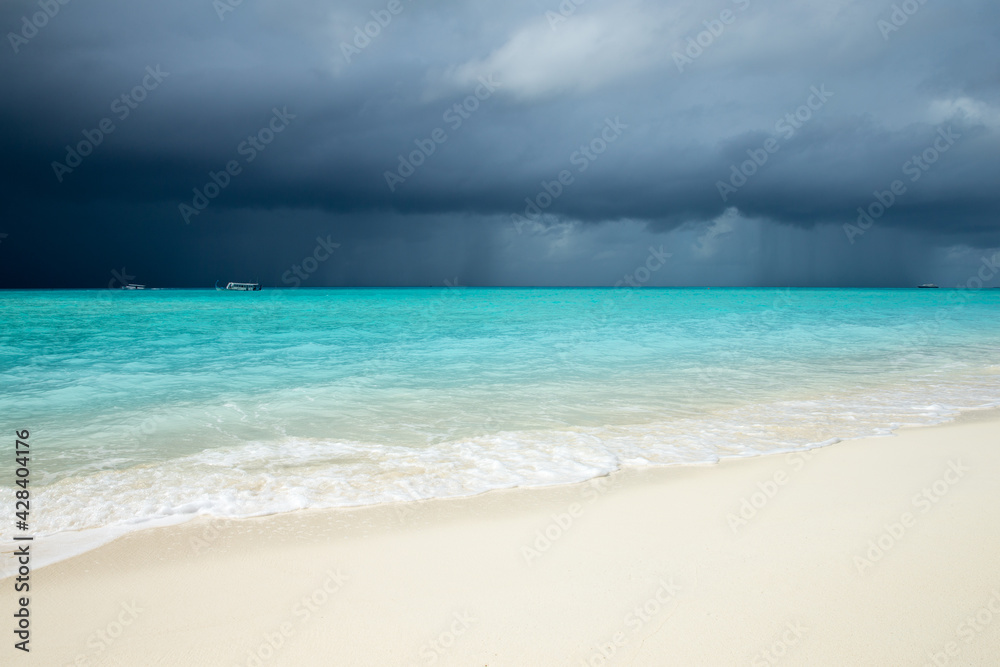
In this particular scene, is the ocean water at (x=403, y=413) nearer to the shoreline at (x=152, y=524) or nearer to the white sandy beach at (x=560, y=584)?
the shoreline at (x=152, y=524)

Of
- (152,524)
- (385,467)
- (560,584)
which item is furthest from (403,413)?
(560,584)

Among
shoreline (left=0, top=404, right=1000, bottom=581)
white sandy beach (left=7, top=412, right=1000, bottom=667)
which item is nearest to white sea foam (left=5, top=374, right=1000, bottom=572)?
shoreline (left=0, top=404, right=1000, bottom=581)

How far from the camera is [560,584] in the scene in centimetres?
381

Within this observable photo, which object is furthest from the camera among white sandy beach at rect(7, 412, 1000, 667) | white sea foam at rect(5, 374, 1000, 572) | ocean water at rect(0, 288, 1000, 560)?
ocean water at rect(0, 288, 1000, 560)

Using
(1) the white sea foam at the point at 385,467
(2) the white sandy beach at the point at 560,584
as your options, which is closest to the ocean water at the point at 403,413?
(1) the white sea foam at the point at 385,467

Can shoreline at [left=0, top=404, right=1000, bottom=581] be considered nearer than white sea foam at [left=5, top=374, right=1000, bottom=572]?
Yes

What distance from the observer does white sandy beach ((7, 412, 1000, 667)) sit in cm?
315

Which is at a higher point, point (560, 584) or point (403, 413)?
point (560, 584)

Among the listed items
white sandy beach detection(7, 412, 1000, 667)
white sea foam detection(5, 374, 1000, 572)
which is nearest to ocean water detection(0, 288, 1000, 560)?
white sea foam detection(5, 374, 1000, 572)

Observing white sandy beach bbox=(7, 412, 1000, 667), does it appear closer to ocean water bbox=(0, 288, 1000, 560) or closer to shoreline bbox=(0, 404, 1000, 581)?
shoreline bbox=(0, 404, 1000, 581)

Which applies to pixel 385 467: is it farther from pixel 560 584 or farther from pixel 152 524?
pixel 560 584

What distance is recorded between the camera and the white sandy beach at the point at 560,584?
3.15 m

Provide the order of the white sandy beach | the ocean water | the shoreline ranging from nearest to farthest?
the white sandy beach → the shoreline → the ocean water

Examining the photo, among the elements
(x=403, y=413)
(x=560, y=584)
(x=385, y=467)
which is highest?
(x=560, y=584)
